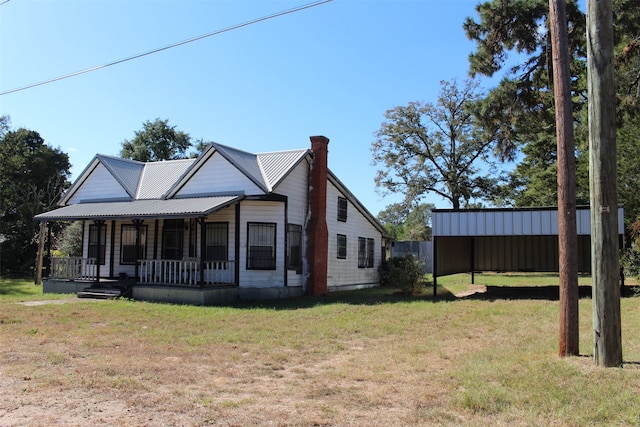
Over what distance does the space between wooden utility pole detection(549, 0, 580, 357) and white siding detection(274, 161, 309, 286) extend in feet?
38.4

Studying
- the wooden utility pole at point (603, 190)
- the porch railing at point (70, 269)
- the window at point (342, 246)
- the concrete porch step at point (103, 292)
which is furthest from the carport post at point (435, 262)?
the porch railing at point (70, 269)

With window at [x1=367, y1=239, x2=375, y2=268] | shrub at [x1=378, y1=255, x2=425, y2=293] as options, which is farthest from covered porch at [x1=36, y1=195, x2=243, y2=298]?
window at [x1=367, y1=239, x2=375, y2=268]

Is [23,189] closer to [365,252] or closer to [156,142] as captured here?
[156,142]

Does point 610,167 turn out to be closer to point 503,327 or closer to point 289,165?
point 503,327

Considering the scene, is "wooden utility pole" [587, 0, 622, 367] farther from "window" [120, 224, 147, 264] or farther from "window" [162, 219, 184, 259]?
"window" [120, 224, 147, 264]

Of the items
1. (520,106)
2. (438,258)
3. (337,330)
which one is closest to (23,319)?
(337,330)

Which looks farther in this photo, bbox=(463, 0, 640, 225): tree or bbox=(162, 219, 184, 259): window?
bbox=(162, 219, 184, 259): window

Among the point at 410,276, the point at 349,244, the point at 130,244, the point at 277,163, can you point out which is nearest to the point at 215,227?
the point at 277,163

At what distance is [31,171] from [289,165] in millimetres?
Answer: 24129

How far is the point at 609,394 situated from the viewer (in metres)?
5.57

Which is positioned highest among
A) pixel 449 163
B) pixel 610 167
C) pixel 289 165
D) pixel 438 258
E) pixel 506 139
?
pixel 449 163

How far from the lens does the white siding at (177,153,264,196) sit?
18.2m

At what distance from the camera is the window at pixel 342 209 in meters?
22.1

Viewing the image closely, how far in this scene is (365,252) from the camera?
2505 centimetres
